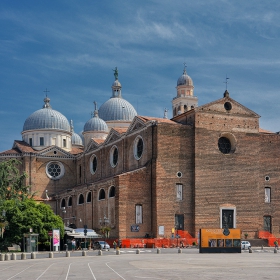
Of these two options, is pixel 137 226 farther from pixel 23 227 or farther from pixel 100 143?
pixel 100 143

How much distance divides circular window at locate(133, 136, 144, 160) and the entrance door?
11505 millimetres

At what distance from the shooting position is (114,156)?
7944 centimetres

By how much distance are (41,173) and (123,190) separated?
86.8 ft

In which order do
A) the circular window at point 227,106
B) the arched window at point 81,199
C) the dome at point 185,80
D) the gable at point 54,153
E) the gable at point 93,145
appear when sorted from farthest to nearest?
the dome at point 185,80 → the gable at point 54,153 → the gable at point 93,145 → the arched window at point 81,199 → the circular window at point 227,106

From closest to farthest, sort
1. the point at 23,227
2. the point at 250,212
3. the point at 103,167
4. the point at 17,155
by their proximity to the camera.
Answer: the point at 23,227
the point at 250,212
the point at 103,167
the point at 17,155

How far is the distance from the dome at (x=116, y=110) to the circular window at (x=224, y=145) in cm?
2935

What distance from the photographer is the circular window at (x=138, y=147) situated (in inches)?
2798

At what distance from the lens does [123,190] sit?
6544 centimetres

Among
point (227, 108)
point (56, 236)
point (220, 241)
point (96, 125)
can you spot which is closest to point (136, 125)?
point (227, 108)

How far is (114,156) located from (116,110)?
22.3 meters

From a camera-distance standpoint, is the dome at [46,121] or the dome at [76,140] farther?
the dome at [76,140]

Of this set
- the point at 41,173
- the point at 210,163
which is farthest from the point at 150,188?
the point at 41,173

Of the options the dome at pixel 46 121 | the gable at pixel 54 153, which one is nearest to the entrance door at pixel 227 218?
the gable at pixel 54 153

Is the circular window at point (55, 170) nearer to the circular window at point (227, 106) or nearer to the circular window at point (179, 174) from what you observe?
the circular window at point (179, 174)
